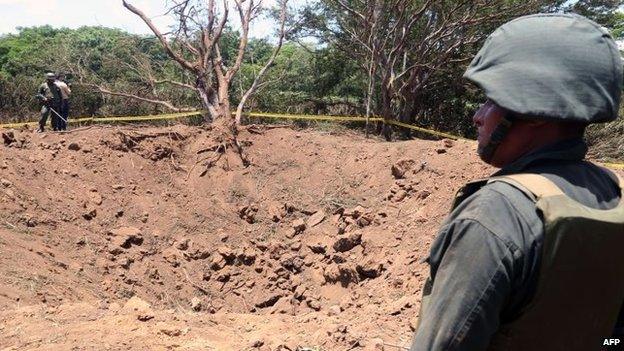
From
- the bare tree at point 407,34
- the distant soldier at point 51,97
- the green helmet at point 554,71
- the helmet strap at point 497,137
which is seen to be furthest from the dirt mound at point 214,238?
the bare tree at point 407,34

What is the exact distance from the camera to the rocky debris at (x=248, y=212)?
28.4ft

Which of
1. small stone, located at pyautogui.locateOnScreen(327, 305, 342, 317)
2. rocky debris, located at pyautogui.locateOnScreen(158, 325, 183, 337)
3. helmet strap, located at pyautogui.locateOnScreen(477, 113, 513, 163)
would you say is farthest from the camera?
small stone, located at pyautogui.locateOnScreen(327, 305, 342, 317)

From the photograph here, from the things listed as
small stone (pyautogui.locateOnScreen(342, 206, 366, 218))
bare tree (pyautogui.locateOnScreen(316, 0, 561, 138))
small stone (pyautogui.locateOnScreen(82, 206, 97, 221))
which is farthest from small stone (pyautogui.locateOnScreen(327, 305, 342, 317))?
bare tree (pyautogui.locateOnScreen(316, 0, 561, 138))

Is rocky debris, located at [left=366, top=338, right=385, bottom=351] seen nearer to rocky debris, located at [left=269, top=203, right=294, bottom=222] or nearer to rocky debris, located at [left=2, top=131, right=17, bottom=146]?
rocky debris, located at [left=269, top=203, right=294, bottom=222]

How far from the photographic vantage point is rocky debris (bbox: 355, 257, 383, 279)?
662 centimetres

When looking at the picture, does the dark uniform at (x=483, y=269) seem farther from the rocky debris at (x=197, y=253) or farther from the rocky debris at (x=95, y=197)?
the rocky debris at (x=95, y=197)

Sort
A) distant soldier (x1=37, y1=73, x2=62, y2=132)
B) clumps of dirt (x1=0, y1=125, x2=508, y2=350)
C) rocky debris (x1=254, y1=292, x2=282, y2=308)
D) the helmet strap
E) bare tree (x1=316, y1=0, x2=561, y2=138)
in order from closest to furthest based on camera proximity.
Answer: the helmet strap → clumps of dirt (x1=0, y1=125, x2=508, y2=350) → rocky debris (x1=254, y1=292, x2=282, y2=308) → distant soldier (x1=37, y1=73, x2=62, y2=132) → bare tree (x1=316, y1=0, x2=561, y2=138)

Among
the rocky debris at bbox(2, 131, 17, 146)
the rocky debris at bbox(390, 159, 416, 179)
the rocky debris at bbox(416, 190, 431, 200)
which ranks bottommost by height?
the rocky debris at bbox(416, 190, 431, 200)

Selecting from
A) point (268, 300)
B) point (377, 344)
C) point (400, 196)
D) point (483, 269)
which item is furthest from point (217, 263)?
point (483, 269)

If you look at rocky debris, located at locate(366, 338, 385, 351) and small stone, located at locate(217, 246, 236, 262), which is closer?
rocky debris, located at locate(366, 338, 385, 351)

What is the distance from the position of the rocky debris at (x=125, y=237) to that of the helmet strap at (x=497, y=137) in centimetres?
678

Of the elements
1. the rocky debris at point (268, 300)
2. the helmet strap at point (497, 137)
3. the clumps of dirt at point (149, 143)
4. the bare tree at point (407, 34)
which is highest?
the bare tree at point (407, 34)

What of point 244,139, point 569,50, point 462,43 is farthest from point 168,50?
point 569,50

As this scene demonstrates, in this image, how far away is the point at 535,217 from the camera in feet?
3.90
